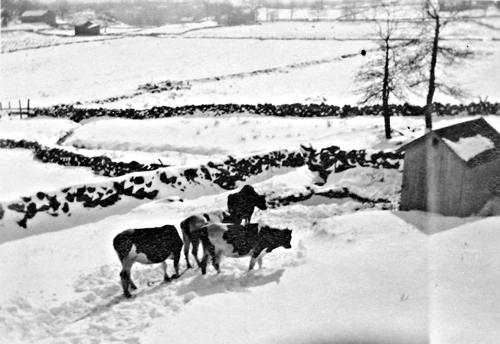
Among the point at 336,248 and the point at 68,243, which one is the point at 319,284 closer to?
the point at 336,248

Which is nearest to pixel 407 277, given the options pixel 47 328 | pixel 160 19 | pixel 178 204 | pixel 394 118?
pixel 47 328

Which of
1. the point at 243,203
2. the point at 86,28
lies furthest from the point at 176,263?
the point at 86,28

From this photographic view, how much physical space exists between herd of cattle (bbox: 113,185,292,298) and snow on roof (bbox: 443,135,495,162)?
5041mm

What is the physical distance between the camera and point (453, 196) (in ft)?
40.1

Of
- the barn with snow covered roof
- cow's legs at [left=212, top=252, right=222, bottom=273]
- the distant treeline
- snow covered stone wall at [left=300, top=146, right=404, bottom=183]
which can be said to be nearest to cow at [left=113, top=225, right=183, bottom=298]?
cow's legs at [left=212, top=252, right=222, bottom=273]

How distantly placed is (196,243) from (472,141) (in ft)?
24.9

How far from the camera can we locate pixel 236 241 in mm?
9766

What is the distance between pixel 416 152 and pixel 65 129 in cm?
2397

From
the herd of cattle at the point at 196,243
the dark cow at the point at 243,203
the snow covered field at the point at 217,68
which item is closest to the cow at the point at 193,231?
the herd of cattle at the point at 196,243

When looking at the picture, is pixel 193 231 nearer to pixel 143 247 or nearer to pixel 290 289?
pixel 143 247

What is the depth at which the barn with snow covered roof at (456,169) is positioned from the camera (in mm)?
11992

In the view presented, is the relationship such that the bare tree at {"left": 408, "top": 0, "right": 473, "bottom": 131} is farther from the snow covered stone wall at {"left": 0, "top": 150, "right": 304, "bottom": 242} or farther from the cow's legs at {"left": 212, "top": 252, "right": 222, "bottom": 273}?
the cow's legs at {"left": 212, "top": 252, "right": 222, "bottom": 273}

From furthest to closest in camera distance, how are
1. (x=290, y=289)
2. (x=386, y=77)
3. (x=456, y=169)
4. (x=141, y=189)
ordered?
(x=386, y=77), (x=141, y=189), (x=456, y=169), (x=290, y=289)

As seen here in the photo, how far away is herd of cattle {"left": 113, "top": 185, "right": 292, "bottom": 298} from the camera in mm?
9328
